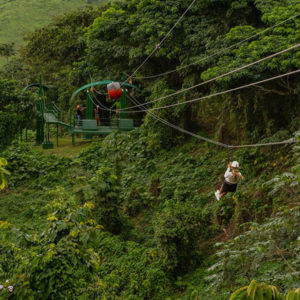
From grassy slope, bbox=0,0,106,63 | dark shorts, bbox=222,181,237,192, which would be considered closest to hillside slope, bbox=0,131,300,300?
dark shorts, bbox=222,181,237,192

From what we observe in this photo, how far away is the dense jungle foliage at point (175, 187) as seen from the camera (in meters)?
5.85

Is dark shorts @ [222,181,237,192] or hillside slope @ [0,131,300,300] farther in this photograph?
dark shorts @ [222,181,237,192]

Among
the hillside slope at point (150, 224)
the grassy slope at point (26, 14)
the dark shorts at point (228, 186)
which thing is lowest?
the hillside slope at point (150, 224)

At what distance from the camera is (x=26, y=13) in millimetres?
80438

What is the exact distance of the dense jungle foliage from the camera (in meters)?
5.85

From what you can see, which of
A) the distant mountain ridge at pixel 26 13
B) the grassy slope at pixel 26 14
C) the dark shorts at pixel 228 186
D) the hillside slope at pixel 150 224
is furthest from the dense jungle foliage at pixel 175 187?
the distant mountain ridge at pixel 26 13

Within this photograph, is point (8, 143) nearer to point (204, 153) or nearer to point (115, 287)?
point (204, 153)

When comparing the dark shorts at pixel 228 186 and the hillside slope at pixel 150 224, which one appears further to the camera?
the dark shorts at pixel 228 186

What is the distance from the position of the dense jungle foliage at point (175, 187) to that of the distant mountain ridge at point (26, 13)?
57292 millimetres

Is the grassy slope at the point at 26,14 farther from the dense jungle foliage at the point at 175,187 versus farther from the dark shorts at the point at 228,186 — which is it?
the dark shorts at the point at 228,186

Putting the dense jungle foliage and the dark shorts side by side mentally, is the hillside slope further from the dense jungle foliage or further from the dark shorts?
the dark shorts

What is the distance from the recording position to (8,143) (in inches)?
599

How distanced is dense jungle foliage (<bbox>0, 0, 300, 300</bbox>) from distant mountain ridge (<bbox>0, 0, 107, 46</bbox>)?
188ft

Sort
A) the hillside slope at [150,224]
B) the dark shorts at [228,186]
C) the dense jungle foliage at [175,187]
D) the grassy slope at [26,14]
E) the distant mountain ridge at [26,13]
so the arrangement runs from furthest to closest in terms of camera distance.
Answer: the distant mountain ridge at [26,13], the grassy slope at [26,14], the dark shorts at [228,186], the dense jungle foliage at [175,187], the hillside slope at [150,224]
